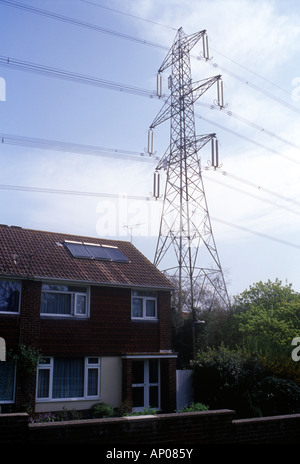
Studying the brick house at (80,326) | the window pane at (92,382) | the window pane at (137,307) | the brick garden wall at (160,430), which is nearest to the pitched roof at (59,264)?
the brick house at (80,326)

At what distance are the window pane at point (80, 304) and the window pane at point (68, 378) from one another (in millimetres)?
1849

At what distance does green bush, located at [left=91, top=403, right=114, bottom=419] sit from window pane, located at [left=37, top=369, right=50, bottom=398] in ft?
5.83

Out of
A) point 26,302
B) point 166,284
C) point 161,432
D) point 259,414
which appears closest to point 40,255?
point 26,302

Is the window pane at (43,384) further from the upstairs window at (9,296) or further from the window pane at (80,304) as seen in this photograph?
the window pane at (80,304)

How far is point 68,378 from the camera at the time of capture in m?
18.3

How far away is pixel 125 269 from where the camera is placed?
21.5 metres

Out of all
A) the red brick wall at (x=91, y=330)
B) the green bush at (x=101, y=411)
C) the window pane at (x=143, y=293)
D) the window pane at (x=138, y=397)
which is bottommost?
the green bush at (x=101, y=411)

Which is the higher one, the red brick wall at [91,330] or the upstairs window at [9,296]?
the upstairs window at [9,296]

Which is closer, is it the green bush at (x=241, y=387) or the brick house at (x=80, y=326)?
the green bush at (x=241, y=387)

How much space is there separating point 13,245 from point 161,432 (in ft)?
40.1

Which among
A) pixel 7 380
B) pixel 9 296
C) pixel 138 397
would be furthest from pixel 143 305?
pixel 7 380

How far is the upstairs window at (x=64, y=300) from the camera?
18.5 metres

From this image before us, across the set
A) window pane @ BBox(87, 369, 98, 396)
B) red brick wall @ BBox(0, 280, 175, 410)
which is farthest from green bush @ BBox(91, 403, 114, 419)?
red brick wall @ BBox(0, 280, 175, 410)
